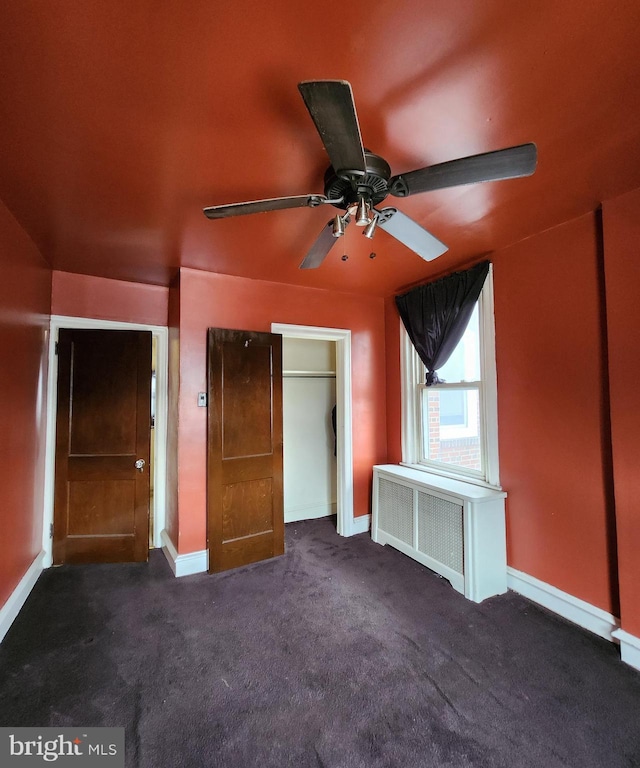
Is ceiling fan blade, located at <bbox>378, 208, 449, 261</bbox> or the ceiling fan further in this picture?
ceiling fan blade, located at <bbox>378, 208, 449, 261</bbox>

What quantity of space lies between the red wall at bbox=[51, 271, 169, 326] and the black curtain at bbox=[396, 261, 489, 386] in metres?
2.44

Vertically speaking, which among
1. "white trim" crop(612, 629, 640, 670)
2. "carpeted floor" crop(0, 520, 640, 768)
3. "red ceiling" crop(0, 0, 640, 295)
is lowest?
"carpeted floor" crop(0, 520, 640, 768)

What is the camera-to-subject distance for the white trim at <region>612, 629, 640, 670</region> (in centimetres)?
185

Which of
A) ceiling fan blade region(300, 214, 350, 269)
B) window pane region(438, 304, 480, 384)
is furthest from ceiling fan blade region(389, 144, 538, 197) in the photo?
window pane region(438, 304, 480, 384)

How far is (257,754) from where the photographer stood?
4.66 ft

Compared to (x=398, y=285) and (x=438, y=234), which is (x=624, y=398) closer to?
(x=438, y=234)

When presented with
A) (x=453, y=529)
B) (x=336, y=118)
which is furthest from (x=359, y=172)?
(x=453, y=529)

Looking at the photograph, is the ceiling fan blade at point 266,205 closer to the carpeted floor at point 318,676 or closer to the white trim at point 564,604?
the carpeted floor at point 318,676

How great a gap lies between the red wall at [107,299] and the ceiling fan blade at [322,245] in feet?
6.41

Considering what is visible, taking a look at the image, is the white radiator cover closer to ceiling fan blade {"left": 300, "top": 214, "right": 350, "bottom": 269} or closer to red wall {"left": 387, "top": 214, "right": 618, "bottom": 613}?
red wall {"left": 387, "top": 214, "right": 618, "bottom": 613}

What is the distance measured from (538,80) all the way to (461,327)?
1.88 meters

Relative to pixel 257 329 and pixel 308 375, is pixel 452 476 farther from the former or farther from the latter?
pixel 257 329

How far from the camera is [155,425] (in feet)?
11.3

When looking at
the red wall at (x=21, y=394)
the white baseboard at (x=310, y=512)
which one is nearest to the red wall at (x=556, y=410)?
the white baseboard at (x=310, y=512)
